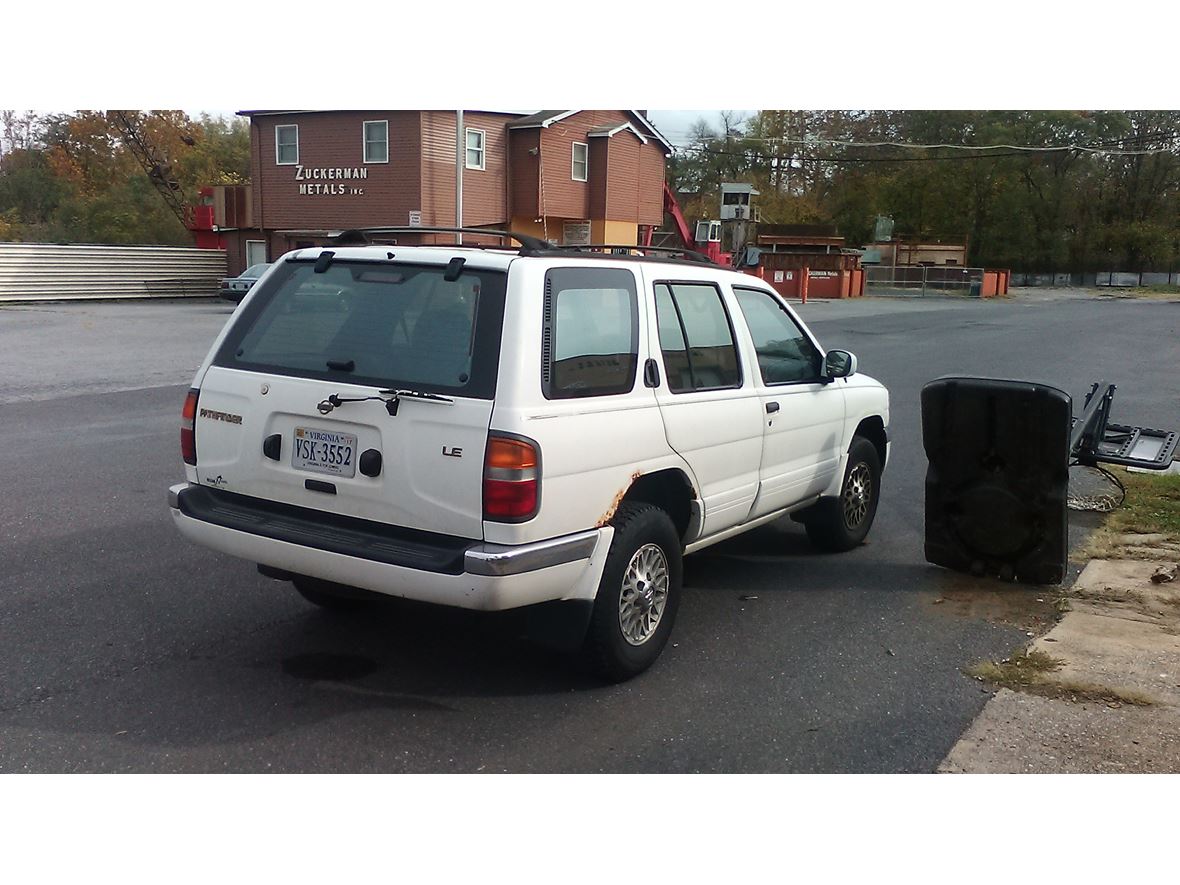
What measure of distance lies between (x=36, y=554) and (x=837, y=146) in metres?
64.9

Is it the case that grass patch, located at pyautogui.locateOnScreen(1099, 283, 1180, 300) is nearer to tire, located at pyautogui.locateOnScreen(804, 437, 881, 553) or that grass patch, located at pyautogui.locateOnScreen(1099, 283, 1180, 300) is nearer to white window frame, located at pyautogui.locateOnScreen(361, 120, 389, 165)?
white window frame, located at pyautogui.locateOnScreen(361, 120, 389, 165)

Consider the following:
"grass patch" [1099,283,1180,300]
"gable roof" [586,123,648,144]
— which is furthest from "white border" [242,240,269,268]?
"grass patch" [1099,283,1180,300]

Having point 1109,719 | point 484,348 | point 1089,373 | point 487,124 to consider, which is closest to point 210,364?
point 484,348

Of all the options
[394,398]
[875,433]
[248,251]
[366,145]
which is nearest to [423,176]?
[366,145]

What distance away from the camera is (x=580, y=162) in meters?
40.2

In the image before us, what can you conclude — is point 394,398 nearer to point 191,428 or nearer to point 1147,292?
point 191,428

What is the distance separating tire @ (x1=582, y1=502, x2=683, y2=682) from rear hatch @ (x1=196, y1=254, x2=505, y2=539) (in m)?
0.77

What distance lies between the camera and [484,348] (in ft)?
14.1

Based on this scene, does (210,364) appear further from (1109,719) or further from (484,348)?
(1109,719)

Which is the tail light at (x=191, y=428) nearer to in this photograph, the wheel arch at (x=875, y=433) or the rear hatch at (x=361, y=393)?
the rear hatch at (x=361, y=393)

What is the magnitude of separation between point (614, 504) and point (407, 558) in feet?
3.12

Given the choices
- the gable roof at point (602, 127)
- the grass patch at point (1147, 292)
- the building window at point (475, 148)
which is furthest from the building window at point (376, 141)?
the grass patch at point (1147, 292)

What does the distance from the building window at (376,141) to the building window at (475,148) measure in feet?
9.20

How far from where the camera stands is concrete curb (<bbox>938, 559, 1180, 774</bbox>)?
4.23m
